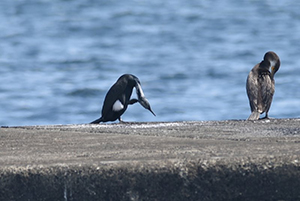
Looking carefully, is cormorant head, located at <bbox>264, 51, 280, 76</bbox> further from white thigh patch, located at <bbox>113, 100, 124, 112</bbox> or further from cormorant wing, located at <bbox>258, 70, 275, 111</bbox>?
white thigh patch, located at <bbox>113, 100, 124, 112</bbox>

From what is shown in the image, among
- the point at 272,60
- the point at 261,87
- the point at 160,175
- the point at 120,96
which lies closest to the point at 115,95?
the point at 120,96

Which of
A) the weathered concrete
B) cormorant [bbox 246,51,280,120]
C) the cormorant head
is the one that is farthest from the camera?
the cormorant head

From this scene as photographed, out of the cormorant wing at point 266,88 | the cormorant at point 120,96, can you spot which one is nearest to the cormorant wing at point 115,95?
the cormorant at point 120,96

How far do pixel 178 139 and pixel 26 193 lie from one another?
115 centimetres

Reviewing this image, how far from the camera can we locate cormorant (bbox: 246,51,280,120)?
6.88 m

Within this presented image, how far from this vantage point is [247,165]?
3164mm

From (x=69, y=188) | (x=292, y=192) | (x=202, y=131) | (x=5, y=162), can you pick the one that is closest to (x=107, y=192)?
(x=69, y=188)

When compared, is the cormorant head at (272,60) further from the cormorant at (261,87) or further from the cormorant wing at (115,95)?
the cormorant wing at (115,95)

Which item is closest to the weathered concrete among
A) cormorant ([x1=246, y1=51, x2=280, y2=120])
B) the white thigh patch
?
cormorant ([x1=246, y1=51, x2=280, y2=120])

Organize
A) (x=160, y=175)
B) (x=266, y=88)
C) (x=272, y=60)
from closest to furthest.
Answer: (x=160, y=175)
(x=266, y=88)
(x=272, y=60)

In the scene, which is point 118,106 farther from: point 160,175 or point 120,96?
point 160,175

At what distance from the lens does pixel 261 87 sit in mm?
7016

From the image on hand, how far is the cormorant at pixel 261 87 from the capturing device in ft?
22.6

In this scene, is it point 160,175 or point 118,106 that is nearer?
point 160,175
